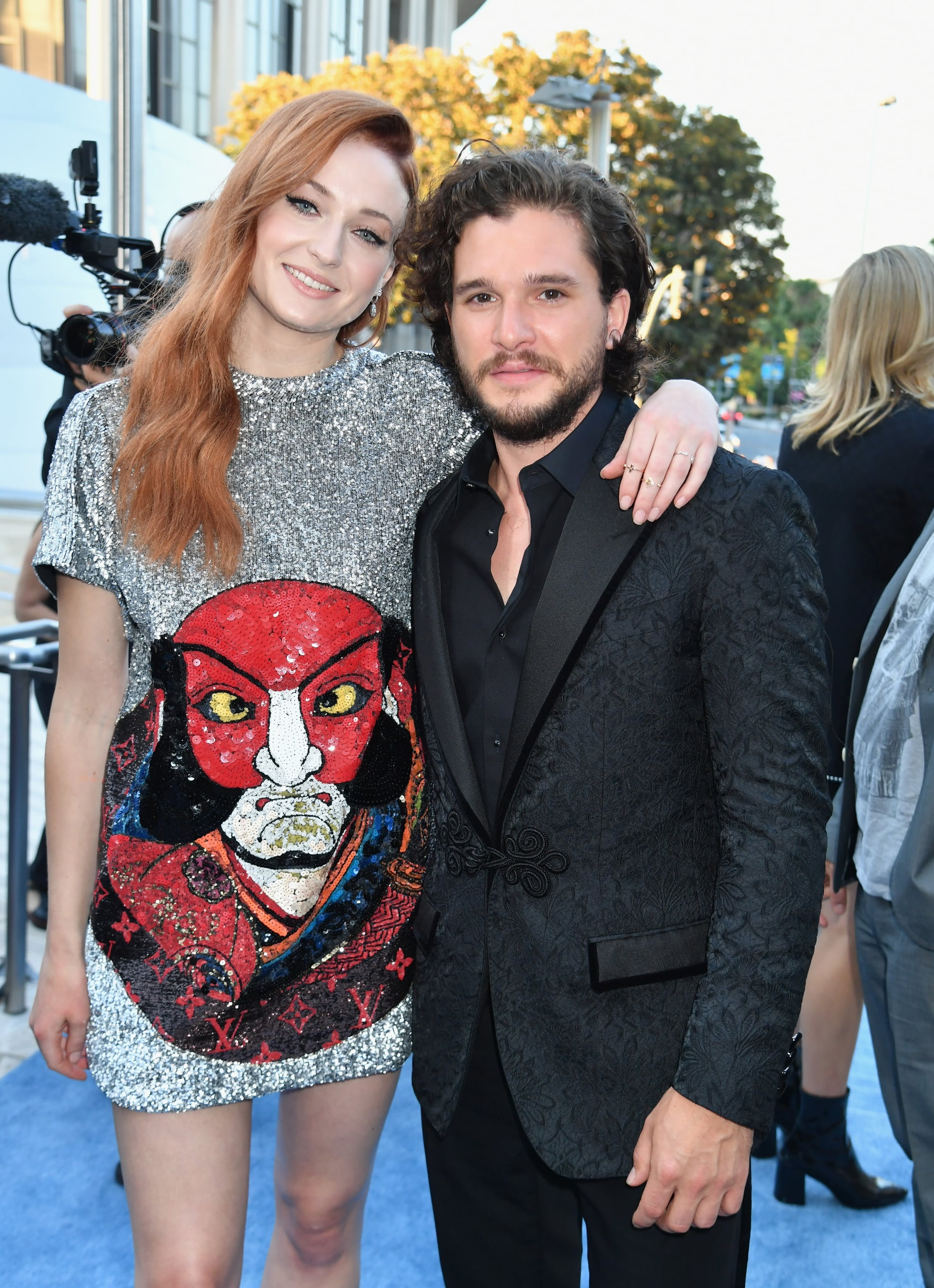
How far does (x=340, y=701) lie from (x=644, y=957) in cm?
60

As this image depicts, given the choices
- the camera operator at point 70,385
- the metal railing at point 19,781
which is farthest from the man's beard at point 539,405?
the metal railing at point 19,781

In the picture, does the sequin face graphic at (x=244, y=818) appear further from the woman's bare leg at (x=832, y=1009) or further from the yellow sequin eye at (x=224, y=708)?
the woman's bare leg at (x=832, y=1009)

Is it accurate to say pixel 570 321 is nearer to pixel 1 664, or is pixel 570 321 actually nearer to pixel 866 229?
pixel 1 664

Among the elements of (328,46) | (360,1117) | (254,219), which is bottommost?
(360,1117)

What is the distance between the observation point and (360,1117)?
1.83 m

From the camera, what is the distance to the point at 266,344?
191 cm

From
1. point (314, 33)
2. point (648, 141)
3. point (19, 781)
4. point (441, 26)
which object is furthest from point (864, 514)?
point (441, 26)

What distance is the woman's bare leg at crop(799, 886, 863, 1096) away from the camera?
2.81m

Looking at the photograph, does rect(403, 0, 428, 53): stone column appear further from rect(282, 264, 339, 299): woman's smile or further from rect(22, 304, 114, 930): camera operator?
rect(282, 264, 339, 299): woman's smile

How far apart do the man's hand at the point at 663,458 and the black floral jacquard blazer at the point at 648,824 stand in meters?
0.03

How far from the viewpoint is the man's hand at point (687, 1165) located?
1412mm

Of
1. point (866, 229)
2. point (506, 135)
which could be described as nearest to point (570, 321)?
point (506, 135)

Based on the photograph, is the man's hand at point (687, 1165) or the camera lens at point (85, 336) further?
the camera lens at point (85, 336)

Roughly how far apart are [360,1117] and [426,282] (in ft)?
4.80
